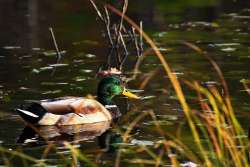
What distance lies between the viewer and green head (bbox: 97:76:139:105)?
43.7ft

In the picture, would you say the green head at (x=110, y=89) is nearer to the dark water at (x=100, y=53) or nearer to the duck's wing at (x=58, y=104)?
the dark water at (x=100, y=53)

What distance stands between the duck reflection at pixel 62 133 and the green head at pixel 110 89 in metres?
0.61

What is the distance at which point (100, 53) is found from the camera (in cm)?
1742

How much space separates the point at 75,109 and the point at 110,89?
93 cm

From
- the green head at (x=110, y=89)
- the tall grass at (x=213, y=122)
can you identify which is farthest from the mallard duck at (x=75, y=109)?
the tall grass at (x=213, y=122)

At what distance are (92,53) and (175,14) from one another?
16.3 ft

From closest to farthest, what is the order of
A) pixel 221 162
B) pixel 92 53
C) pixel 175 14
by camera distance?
pixel 221 162, pixel 92 53, pixel 175 14

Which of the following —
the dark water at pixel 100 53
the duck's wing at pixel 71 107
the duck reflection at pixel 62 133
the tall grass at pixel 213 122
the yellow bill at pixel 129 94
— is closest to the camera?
the tall grass at pixel 213 122

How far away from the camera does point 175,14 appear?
2189 cm

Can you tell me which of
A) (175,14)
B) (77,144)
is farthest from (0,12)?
(77,144)

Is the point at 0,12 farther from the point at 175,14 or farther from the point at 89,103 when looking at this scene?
the point at 89,103

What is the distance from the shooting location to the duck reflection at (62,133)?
11.3 meters

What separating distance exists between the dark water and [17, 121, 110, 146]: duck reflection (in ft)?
0.29

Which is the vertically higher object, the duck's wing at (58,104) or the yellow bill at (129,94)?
the duck's wing at (58,104)
